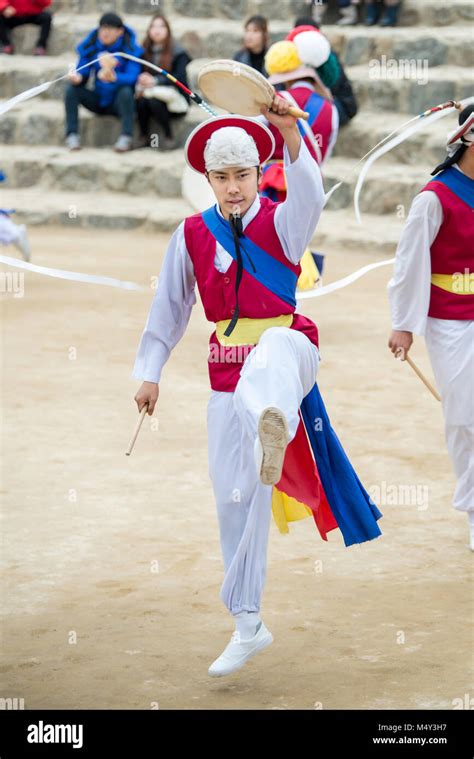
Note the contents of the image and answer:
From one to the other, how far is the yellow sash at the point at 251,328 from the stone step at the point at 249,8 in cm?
1092

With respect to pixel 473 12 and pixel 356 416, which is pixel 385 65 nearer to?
pixel 473 12

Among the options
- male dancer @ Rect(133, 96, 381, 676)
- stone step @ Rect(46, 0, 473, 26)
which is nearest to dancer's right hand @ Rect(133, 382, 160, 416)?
male dancer @ Rect(133, 96, 381, 676)

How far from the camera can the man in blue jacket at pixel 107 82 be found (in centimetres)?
1331

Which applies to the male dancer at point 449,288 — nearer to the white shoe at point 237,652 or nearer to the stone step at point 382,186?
the white shoe at point 237,652

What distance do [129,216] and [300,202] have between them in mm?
9605

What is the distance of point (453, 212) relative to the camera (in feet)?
15.6

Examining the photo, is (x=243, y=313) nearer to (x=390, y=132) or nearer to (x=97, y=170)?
(x=390, y=132)

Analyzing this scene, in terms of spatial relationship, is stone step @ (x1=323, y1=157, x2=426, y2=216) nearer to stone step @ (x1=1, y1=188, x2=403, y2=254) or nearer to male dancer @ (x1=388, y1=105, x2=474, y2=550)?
stone step @ (x1=1, y1=188, x2=403, y2=254)

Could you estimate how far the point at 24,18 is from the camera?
15.4 meters

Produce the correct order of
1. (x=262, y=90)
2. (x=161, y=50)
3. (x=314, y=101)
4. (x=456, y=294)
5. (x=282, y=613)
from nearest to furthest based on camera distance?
(x=262, y=90)
(x=282, y=613)
(x=456, y=294)
(x=314, y=101)
(x=161, y=50)

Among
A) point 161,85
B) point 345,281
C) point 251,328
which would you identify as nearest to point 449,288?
point 345,281

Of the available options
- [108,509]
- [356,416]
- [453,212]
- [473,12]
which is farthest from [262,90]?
[473,12]

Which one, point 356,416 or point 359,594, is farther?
point 356,416

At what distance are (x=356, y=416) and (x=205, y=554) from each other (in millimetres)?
2019
